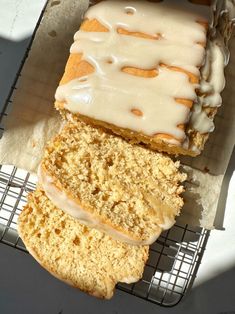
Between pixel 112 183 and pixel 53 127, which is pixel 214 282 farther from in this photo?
pixel 53 127

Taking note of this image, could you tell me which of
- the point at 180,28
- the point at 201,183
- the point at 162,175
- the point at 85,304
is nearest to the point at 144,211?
the point at 162,175

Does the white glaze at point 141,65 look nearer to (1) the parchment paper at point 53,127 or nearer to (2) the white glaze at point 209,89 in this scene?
(2) the white glaze at point 209,89

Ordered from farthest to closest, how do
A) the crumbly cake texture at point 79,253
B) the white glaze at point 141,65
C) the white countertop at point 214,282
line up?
1. the white countertop at point 214,282
2. the crumbly cake texture at point 79,253
3. the white glaze at point 141,65

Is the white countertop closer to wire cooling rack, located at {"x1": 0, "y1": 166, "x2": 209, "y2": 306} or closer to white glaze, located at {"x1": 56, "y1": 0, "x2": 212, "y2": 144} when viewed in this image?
wire cooling rack, located at {"x1": 0, "y1": 166, "x2": 209, "y2": 306}

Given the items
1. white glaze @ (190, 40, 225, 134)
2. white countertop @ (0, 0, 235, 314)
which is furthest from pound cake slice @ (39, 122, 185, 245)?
white countertop @ (0, 0, 235, 314)

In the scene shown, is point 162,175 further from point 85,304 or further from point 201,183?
point 85,304

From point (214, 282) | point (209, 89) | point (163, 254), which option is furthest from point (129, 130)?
point (214, 282)

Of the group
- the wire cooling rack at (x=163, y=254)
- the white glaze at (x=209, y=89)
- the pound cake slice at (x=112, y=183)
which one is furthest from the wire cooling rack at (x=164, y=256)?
the white glaze at (x=209, y=89)
